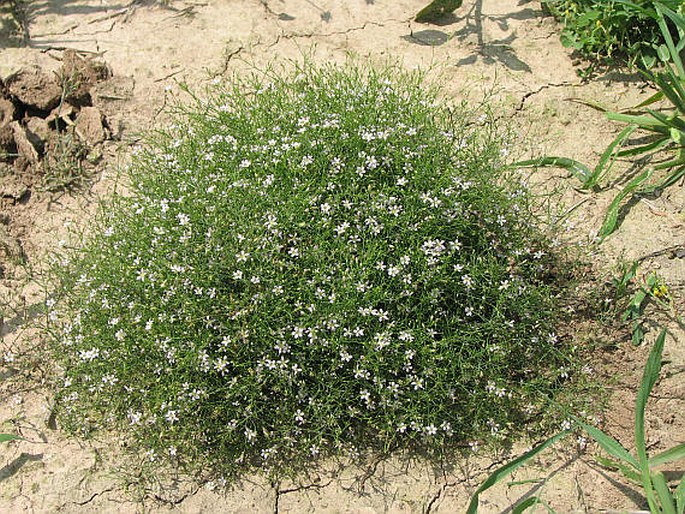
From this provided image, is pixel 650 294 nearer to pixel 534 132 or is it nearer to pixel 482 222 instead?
pixel 482 222

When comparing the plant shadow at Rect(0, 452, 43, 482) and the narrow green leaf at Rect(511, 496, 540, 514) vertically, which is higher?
the narrow green leaf at Rect(511, 496, 540, 514)

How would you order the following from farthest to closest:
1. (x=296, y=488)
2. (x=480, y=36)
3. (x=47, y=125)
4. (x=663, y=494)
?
(x=480, y=36) < (x=47, y=125) < (x=296, y=488) < (x=663, y=494)

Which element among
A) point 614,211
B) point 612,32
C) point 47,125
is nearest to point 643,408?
point 614,211

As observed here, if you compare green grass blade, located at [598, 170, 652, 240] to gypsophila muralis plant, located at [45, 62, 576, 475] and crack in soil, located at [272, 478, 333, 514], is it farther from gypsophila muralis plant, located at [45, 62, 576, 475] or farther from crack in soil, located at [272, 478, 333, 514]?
crack in soil, located at [272, 478, 333, 514]

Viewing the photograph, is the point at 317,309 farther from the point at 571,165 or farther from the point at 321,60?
the point at 321,60

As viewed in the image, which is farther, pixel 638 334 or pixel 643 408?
pixel 638 334

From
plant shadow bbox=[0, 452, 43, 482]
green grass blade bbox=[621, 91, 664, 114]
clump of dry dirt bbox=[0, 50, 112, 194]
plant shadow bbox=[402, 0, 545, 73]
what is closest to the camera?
plant shadow bbox=[0, 452, 43, 482]

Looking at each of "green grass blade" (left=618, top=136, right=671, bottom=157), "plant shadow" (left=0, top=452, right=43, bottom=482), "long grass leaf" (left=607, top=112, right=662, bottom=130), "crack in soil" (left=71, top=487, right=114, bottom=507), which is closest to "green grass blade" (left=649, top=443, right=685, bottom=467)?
"green grass blade" (left=618, top=136, right=671, bottom=157)
